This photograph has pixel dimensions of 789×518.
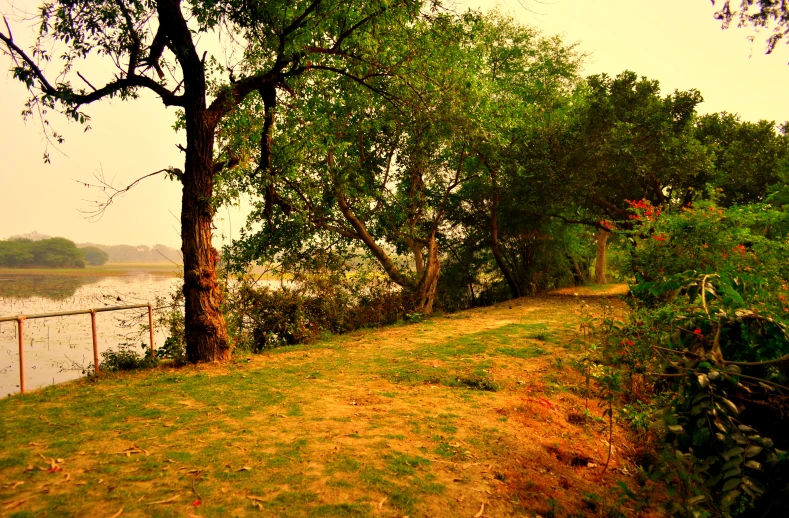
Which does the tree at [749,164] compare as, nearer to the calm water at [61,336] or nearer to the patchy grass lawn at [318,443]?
the patchy grass lawn at [318,443]

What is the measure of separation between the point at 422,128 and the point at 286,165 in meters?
5.79

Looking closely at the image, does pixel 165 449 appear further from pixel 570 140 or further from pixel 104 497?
pixel 570 140

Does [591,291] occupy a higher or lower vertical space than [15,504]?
lower

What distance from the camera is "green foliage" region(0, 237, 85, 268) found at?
104 ft

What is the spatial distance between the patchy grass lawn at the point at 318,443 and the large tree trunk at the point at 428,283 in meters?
6.65

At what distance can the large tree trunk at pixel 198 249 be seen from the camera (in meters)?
7.81

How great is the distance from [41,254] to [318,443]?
3835 cm

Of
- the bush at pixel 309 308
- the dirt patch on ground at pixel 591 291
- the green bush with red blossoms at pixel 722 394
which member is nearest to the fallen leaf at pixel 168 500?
the green bush with red blossoms at pixel 722 394

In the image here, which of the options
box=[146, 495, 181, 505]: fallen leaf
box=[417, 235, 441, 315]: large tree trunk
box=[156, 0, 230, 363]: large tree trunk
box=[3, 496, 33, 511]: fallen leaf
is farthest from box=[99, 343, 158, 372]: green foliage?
box=[417, 235, 441, 315]: large tree trunk

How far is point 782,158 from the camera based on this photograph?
16.4 metres

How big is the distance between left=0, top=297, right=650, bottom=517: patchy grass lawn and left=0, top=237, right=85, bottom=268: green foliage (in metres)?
32.3

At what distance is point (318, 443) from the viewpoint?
433 cm

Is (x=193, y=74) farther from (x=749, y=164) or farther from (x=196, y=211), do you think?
(x=749, y=164)

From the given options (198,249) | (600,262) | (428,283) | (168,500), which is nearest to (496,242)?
(428,283)
